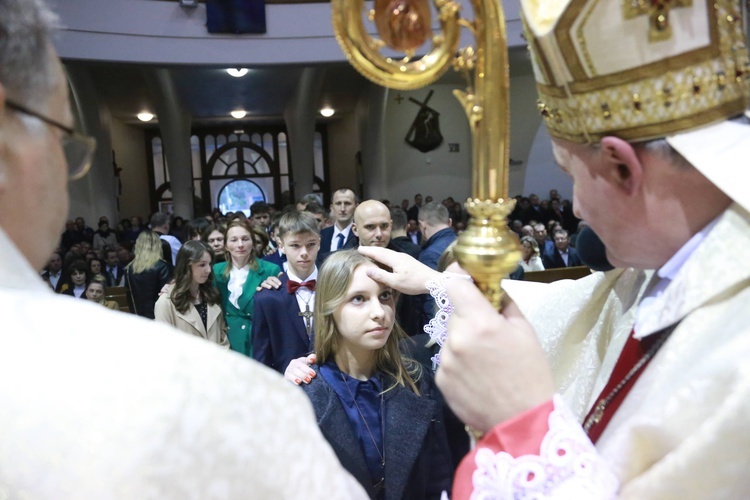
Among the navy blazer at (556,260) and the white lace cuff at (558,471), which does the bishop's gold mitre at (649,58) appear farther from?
the navy blazer at (556,260)

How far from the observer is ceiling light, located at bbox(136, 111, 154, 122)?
1829 cm

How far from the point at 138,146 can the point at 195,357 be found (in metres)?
21.1

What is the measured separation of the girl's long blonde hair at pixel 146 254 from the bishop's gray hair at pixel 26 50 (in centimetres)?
539

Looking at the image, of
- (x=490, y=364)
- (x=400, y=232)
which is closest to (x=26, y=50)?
(x=490, y=364)

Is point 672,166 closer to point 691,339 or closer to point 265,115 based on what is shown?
point 691,339

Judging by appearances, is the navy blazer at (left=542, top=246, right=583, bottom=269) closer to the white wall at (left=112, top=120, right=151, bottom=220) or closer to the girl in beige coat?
the girl in beige coat

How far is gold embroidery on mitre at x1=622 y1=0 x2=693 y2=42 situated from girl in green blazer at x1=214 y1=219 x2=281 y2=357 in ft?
13.6

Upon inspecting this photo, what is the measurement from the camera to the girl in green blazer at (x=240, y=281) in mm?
4969

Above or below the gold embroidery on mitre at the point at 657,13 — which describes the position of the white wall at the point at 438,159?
below

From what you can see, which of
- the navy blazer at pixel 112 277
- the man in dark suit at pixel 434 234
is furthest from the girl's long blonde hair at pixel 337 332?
the navy blazer at pixel 112 277

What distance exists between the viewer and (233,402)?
0.84 meters

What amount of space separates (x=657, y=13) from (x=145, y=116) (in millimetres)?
18936

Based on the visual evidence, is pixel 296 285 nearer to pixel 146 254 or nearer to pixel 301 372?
pixel 301 372

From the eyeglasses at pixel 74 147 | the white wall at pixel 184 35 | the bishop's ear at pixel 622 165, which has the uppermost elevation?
the white wall at pixel 184 35
